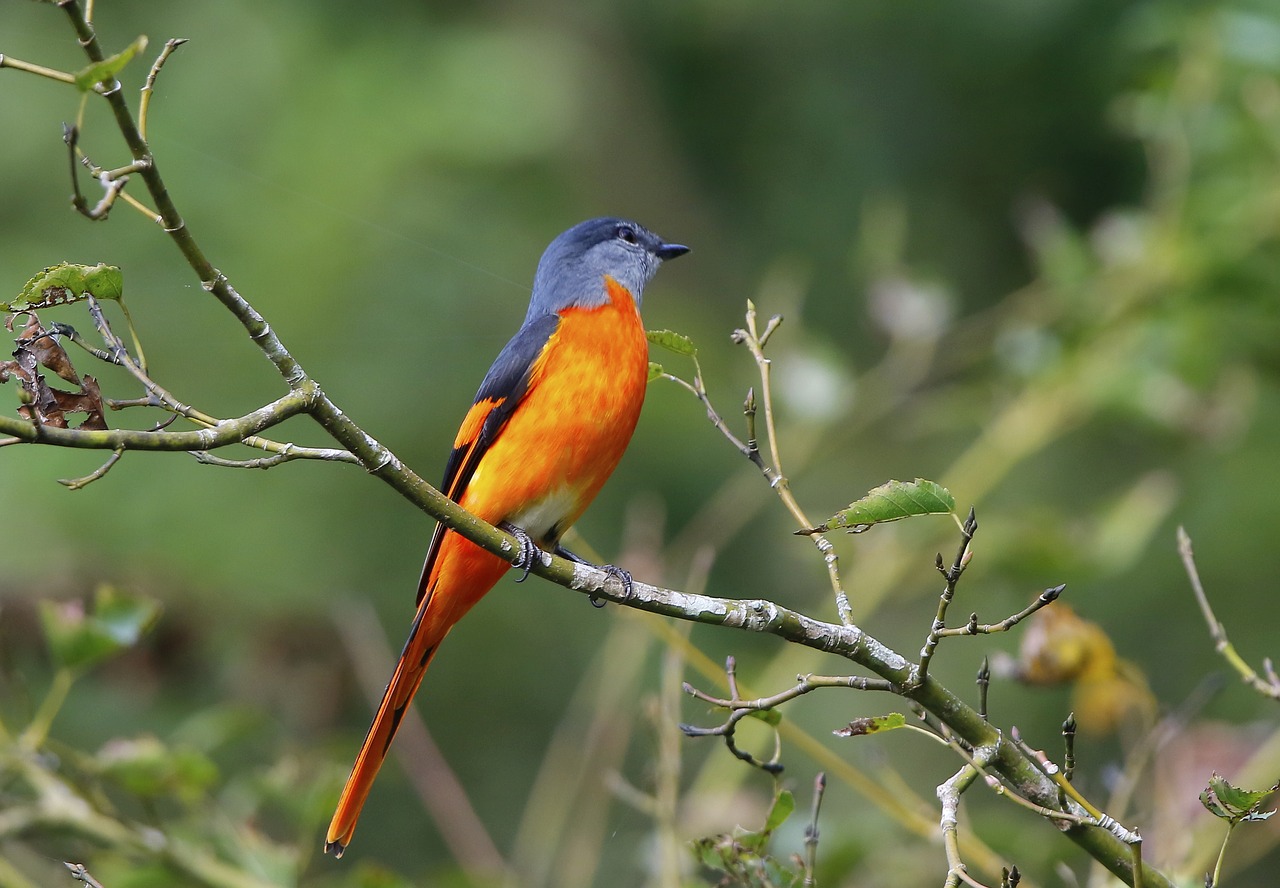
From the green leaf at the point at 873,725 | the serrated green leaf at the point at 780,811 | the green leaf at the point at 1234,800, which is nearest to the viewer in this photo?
the green leaf at the point at 1234,800

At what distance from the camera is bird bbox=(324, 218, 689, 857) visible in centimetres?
336

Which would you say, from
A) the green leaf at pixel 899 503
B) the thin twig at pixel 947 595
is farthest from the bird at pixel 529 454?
the thin twig at pixel 947 595

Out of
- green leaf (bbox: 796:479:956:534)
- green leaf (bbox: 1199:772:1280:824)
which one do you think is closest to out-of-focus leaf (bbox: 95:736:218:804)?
green leaf (bbox: 796:479:956:534)

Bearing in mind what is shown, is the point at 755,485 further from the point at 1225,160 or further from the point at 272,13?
the point at 272,13

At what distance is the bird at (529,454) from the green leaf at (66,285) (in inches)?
57.8

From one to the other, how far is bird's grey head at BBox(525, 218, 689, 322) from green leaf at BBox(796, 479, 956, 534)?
6.34ft

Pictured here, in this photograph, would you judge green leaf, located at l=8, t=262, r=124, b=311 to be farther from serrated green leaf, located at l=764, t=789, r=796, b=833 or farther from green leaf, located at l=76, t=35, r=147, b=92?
serrated green leaf, located at l=764, t=789, r=796, b=833

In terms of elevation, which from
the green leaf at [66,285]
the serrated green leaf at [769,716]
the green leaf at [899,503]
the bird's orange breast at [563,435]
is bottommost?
the serrated green leaf at [769,716]

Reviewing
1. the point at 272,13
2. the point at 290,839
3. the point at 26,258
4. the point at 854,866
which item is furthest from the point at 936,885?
the point at 272,13

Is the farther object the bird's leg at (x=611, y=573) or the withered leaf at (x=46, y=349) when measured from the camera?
the bird's leg at (x=611, y=573)

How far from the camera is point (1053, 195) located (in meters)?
8.73

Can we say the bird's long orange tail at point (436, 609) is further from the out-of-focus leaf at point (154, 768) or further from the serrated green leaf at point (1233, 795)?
the serrated green leaf at point (1233, 795)

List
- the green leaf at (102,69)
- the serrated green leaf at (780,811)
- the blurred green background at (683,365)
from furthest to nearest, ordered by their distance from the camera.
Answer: the blurred green background at (683,365), the serrated green leaf at (780,811), the green leaf at (102,69)

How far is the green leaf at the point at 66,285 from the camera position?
1.82 m
